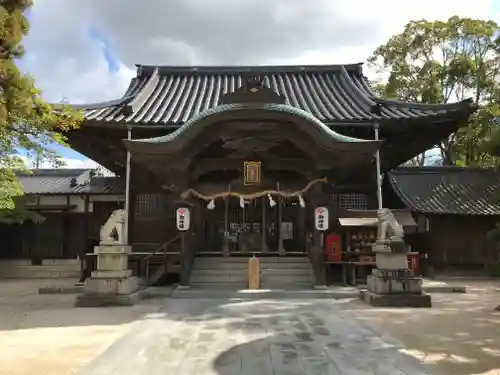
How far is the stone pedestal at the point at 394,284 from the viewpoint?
453 inches

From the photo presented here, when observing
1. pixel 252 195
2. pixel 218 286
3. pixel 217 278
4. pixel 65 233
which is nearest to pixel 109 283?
pixel 218 286

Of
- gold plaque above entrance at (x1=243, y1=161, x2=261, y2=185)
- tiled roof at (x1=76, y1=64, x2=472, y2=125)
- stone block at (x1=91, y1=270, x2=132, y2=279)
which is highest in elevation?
tiled roof at (x1=76, y1=64, x2=472, y2=125)

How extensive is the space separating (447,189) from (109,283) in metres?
16.8

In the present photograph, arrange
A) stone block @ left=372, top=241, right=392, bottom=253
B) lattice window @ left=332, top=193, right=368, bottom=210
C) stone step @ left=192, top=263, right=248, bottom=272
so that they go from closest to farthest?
stone block @ left=372, top=241, right=392, bottom=253 < stone step @ left=192, top=263, right=248, bottom=272 < lattice window @ left=332, top=193, right=368, bottom=210

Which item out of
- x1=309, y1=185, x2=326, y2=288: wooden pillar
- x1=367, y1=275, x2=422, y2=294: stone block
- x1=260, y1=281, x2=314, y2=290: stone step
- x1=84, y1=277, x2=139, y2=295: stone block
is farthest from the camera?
x1=309, y1=185, x2=326, y2=288: wooden pillar

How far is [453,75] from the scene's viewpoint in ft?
95.9

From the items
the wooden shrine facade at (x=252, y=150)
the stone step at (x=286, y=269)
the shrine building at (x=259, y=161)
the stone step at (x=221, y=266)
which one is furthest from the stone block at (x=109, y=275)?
the stone step at (x=286, y=269)

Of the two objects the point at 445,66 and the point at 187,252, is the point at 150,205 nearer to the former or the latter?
the point at 187,252

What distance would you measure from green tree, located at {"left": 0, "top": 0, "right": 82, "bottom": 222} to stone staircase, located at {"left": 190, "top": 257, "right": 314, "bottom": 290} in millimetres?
7174

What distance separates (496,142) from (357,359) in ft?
20.8

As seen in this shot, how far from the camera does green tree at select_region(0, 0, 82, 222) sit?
6066 mm

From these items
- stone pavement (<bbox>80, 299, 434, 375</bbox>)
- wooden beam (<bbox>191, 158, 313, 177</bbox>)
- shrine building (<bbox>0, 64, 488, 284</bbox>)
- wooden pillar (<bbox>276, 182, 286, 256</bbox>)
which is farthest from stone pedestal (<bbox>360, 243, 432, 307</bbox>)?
wooden pillar (<bbox>276, 182, 286, 256</bbox>)

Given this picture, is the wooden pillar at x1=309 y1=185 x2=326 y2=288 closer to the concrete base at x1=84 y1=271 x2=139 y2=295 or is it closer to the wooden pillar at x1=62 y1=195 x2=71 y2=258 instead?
the concrete base at x1=84 y1=271 x2=139 y2=295

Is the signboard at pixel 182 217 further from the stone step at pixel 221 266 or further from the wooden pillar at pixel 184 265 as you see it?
the stone step at pixel 221 266
